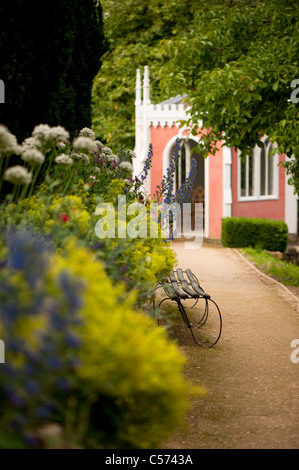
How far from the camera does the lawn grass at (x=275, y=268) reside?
11.9 metres

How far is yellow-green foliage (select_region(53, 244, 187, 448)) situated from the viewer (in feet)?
8.26

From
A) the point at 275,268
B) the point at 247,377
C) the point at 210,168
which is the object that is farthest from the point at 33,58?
the point at 210,168

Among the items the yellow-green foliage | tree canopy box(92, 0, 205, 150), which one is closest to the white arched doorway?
tree canopy box(92, 0, 205, 150)

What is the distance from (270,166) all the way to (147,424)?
64.3 ft

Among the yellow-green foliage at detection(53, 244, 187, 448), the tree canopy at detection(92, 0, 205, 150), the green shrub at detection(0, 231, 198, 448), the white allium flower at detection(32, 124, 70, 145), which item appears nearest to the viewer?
the green shrub at detection(0, 231, 198, 448)

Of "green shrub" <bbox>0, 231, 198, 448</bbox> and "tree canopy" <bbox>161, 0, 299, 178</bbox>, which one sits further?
"tree canopy" <bbox>161, 0, 299, 178</bbox>

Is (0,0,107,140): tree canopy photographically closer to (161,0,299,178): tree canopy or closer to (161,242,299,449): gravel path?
Answer: (161,242,299,449): gravel path

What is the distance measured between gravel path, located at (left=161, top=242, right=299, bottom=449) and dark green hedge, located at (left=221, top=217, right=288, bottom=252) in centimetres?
684

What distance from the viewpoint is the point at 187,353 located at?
6574 millimetres

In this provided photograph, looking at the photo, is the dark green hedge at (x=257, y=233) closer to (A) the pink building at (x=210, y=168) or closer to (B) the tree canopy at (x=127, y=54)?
(A) the pink building at (x=210, y=168)

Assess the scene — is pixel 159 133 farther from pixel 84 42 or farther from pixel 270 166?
pixel 84 42

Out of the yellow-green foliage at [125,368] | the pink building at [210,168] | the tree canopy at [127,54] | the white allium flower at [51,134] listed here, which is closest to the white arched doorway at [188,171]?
the pink building at [210,168]

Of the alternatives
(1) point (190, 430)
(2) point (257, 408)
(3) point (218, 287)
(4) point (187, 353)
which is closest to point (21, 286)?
(1) point (190, 430)

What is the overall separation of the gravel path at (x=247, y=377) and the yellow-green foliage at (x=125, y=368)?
78 centimetres
